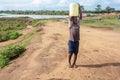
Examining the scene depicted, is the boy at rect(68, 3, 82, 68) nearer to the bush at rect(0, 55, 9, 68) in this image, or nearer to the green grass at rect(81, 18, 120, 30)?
the bush at rect(0, 55, 9, 68)

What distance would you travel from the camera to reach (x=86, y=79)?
8.50 meters

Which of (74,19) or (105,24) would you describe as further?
(105,24)

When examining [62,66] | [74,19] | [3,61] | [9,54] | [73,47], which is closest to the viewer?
[74,19]

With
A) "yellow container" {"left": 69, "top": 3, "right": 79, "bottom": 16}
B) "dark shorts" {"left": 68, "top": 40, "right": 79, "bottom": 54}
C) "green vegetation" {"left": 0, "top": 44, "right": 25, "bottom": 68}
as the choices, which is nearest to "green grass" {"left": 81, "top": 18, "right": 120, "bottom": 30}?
"green vegetation" {"left": 0, "top": 44, "right": 25, "bottom": 68}

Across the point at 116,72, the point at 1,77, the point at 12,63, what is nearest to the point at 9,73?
the point at 1,77

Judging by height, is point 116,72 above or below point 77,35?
below

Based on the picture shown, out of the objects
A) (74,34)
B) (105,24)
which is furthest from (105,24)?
(74,34)

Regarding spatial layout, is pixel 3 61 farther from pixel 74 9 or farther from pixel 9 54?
pixel 74 9

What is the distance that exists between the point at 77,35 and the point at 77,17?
51 cm

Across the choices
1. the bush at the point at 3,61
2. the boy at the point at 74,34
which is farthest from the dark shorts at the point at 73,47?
the bush at the point at 3,61

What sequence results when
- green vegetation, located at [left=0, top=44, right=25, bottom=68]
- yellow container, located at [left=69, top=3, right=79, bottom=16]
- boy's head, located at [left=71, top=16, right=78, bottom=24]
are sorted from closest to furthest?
yellow container, located at [left=69, top=3, right=79, bottom=16] → boy's head, located at [left=71, top=16, right=78, bottom=24] → green vegetation, located at [left=0, top=44, right=25, bottom=68]

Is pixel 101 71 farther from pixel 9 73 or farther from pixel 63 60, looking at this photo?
pixel 9 73

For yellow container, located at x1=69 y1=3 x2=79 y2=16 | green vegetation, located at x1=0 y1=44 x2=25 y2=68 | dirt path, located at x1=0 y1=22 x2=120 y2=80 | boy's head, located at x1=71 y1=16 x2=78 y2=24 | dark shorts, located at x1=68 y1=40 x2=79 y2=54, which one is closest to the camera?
dirt path, located at x1=0 y1=22 x2=120 y2=80

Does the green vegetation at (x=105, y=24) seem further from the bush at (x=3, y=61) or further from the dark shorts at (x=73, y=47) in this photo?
the dark shorts at (x=73, y=47)
